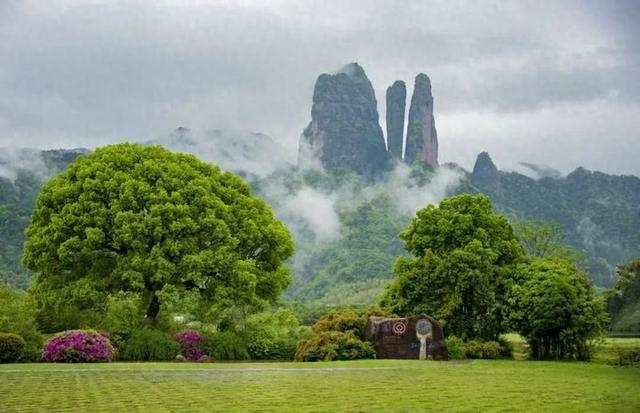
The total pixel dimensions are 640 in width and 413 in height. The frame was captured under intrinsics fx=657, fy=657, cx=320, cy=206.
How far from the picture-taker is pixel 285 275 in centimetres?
3516

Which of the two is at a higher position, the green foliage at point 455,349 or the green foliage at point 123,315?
the green foliage at point 123,315

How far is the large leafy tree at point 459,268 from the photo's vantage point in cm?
3347

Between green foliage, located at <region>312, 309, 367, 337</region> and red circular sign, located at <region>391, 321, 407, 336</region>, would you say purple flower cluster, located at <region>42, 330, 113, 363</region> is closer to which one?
green foliage, located at <region>312, 309, 367, 337</region>

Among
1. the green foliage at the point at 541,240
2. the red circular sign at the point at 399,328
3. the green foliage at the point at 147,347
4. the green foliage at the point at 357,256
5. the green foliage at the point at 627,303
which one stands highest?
the green foliage at the point at 357,256

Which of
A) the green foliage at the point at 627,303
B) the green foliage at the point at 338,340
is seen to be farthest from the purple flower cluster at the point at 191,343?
Answer: the green foliage at the point at 627,303

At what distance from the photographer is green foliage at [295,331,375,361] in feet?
94.9

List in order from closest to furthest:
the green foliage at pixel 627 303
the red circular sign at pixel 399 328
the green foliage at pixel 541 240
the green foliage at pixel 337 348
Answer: the green foliage at pixel 337 348
the red circular sign at pixel 399 328
the green foliage at pixel 627 303
the green foliage at pixel 541 240

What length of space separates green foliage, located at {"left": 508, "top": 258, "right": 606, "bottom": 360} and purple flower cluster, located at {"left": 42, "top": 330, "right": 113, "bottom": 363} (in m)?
19.0

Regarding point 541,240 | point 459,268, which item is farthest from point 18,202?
point 459,268

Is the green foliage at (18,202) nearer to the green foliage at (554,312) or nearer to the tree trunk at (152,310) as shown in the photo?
the tree trunk at (152,310)

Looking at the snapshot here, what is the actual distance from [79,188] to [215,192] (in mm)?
6621

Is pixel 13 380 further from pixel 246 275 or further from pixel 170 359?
pixel 246 275

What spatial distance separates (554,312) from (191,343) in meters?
17.0

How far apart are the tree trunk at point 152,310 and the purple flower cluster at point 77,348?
5.46m
